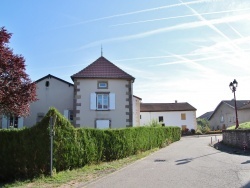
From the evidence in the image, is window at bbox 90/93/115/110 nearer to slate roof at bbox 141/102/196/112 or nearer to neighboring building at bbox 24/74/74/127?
neighboring building at bbox 24/74/74/127

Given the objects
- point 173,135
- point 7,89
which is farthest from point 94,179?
point 173,135

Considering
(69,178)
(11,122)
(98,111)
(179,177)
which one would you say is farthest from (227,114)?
(69,178)

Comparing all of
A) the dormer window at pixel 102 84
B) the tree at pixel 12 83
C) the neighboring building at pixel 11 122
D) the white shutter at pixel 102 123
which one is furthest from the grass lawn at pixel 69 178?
the neighboring building at pixel 11 122

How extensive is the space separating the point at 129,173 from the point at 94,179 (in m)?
1.71

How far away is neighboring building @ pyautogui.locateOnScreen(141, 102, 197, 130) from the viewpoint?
64062 mm

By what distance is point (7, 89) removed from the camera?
12906 mm

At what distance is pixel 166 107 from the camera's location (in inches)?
2608

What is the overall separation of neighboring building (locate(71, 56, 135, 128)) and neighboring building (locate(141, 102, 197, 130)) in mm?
35524

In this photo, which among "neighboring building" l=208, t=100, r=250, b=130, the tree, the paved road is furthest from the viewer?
"neighboring building" l=208, t=100, r=250, b=130

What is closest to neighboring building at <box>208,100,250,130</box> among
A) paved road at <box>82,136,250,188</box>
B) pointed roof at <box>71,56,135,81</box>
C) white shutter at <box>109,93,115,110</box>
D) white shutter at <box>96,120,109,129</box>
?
pointed roof at <box>71,56,135,81</box>

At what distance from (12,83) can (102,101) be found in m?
15.7

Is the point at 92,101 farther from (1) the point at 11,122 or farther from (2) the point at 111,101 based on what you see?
(1) the point at 11,122

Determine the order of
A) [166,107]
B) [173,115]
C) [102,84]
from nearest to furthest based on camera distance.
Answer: [102,84] < [173,115] < [166,107]

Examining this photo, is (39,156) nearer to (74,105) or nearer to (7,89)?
(7,89)
